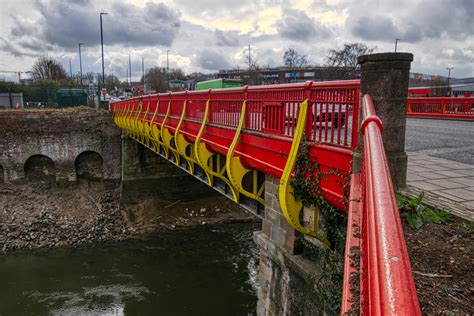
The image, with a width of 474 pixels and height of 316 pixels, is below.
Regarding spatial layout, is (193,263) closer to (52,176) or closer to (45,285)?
(45,285)

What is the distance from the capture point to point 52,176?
21.3 m

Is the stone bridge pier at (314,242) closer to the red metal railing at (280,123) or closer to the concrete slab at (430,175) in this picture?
the red metal railing at (280,123)

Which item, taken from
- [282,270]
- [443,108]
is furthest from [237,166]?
[443,108]

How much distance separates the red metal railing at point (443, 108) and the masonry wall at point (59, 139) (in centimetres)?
1643

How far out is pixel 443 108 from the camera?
667 inches

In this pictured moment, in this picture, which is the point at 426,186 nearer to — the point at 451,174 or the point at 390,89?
the point at 451,174

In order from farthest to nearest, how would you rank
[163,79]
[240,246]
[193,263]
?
[163,79] → [240,246] → [193,263]

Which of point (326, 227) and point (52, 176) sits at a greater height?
point (326, 227)

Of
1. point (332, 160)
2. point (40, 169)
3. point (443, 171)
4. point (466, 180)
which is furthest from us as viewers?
point (40, 169)

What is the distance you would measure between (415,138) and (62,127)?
61.6 feet

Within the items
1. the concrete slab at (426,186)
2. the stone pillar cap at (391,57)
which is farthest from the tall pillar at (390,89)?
the concrete slab at (426,186)

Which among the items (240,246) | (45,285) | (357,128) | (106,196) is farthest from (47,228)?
(357,128)

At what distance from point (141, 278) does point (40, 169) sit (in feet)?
37.6

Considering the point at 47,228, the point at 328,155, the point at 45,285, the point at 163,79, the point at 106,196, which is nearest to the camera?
the point at 328,155
